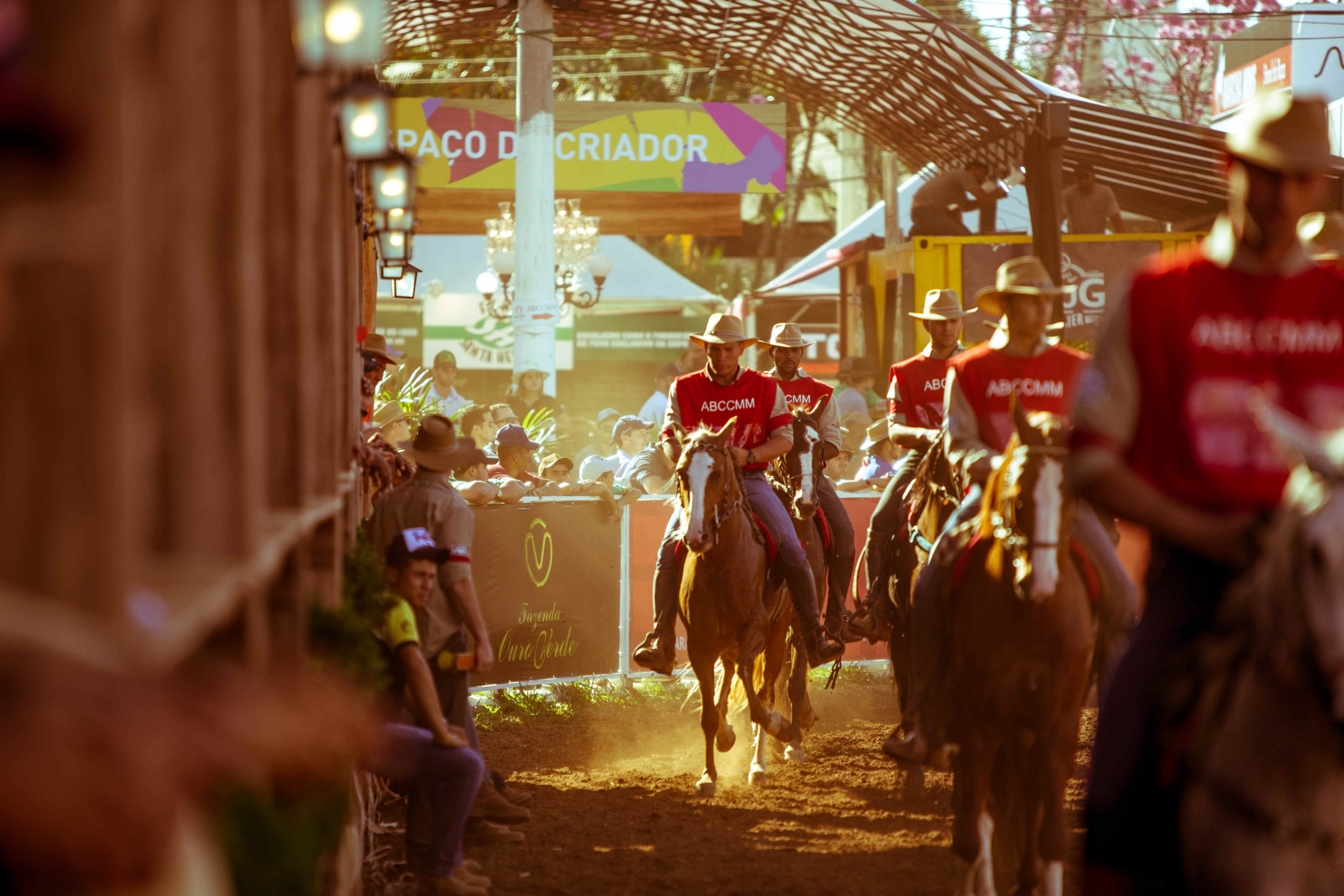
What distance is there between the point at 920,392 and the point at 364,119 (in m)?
5.37

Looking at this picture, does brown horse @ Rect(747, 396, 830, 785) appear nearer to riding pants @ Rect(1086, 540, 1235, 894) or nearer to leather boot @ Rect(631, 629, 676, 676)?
leather boot @ Rect(631, 629, 676, 676)

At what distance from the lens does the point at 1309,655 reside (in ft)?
10.2

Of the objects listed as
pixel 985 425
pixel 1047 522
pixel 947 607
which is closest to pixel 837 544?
pixel 985 425

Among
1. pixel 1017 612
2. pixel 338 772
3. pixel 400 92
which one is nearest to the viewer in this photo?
pixel 338 772

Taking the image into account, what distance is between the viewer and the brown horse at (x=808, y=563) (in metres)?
9.91

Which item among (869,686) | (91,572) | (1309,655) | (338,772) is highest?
(91,572)

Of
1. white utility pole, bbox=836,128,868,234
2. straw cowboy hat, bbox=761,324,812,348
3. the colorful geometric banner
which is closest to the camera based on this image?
straw cowboy hat, bbox=761,324,812,348

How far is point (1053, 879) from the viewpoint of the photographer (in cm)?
620

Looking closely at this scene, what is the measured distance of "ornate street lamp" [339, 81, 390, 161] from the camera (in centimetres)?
508

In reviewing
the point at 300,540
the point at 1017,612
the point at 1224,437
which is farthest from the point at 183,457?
the point at 1017,612

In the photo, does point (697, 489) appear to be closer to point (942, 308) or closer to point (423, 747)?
point (423, 747)

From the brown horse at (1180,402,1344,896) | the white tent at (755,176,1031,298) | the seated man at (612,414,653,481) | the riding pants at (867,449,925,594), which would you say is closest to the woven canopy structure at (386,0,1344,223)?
the white tent at (755,176,1031,298)

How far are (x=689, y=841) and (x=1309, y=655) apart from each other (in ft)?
18.1

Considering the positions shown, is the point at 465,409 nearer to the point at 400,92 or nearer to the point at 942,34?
the point at 942,34
